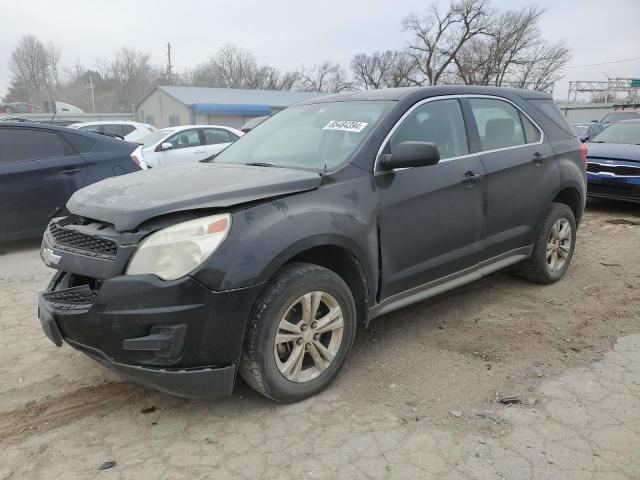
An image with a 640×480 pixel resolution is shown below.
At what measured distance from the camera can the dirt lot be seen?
235 cm

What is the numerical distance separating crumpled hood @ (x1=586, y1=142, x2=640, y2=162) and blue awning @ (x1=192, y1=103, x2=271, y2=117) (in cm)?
2803

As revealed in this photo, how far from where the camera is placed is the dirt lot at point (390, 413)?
2.35m

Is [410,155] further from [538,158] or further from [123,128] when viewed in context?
[123,128]

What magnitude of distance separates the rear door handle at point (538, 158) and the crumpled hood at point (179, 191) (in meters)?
2.23

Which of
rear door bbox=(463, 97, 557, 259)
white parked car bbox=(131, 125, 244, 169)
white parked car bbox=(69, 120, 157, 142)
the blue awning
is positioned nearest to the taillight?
white parked car bbox=(131, 125, 244, 169)

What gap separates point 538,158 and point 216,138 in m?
9.10

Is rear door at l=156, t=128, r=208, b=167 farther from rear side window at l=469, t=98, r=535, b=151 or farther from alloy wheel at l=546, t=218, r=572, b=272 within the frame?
alloy wheel at l=546, t=218, r=572, b=272

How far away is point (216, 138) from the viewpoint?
A: 39.7 ft

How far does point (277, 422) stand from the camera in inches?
106

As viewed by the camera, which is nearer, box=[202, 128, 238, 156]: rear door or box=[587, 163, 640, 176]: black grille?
box=[587, 163, 640, 176]: black grille

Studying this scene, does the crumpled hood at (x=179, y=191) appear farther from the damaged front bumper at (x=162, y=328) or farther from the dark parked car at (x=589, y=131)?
the dark parked car at (x=589, y=131)

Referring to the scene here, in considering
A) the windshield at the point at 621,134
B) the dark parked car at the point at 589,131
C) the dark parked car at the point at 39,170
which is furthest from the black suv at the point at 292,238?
the windshield at the point at 621,134

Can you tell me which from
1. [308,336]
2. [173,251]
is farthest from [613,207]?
[173,251]

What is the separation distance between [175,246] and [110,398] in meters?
1.16
